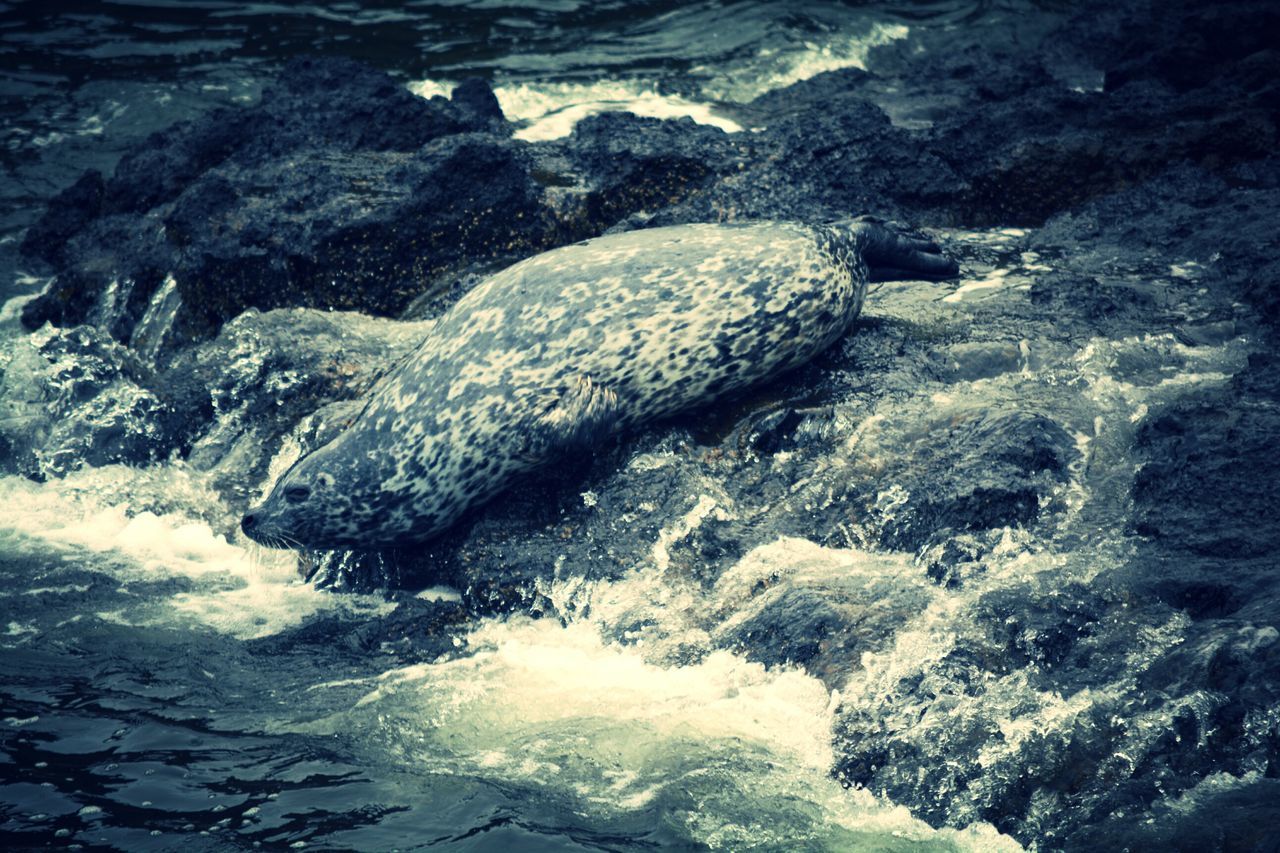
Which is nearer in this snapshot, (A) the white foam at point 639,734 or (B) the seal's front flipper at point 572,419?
(A) the white foam at point 639,734

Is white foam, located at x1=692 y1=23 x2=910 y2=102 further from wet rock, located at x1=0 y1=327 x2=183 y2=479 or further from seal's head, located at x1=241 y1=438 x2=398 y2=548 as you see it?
seal's head, located at x1=241 y1=438 x2=398 y2=548

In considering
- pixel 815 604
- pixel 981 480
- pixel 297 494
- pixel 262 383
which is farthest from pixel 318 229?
pixel 981 480

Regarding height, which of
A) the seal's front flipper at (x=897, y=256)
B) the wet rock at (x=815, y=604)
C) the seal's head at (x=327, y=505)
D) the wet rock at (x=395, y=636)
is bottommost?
the wet rock at (x=395, y=636)

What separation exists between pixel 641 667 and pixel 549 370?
4.56 feet

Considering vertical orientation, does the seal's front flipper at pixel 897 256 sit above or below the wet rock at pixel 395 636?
above

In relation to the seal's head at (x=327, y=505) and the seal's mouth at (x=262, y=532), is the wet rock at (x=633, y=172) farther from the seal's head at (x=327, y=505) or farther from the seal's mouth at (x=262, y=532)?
the seal's mouth at (x=262, y=532)

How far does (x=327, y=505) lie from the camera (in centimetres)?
514

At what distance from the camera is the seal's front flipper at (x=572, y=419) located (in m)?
5.00

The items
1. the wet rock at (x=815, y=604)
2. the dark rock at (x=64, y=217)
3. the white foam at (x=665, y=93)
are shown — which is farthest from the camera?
the white foam at (x=665, y=93)

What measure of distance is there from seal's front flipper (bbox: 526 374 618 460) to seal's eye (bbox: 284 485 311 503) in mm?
958

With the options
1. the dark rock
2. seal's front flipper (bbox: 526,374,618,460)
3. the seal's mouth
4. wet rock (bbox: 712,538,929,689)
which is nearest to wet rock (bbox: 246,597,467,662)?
the seal's mouth

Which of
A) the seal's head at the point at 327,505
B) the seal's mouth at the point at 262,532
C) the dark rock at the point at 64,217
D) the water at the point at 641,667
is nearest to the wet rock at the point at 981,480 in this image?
the water at the point at 641,667

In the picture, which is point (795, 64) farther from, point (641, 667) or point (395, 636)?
point (641, 667)

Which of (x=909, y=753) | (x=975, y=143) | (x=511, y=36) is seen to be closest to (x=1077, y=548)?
(x=909, y=753)
